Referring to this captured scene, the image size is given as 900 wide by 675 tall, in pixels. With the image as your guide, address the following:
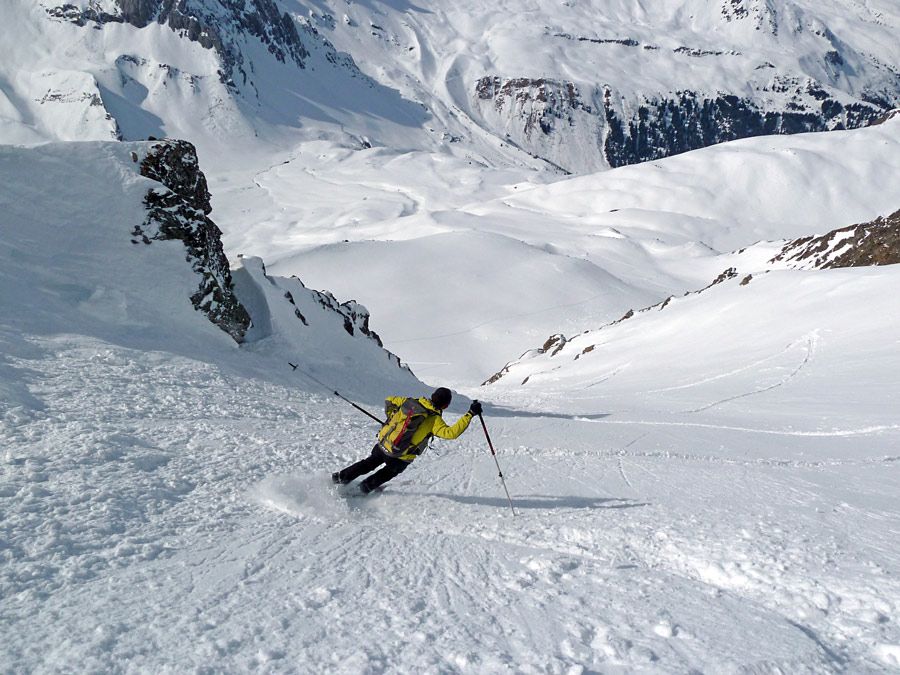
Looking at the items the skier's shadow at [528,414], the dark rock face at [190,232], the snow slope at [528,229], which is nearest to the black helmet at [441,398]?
the dark rock face at [190,232]

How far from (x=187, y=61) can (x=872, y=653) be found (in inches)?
7727

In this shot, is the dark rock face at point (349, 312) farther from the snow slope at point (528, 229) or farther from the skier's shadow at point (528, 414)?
the snow slope at point (528, 229)

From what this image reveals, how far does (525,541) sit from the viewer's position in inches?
205

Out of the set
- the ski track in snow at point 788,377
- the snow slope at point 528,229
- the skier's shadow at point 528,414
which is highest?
the skier's shadow at point 528,414

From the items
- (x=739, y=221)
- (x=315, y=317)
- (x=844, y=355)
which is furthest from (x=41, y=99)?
(x=844, y=355)

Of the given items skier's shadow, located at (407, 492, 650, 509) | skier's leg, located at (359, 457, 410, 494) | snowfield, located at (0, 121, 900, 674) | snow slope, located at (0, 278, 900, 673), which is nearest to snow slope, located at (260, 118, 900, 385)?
snowfield, located at (0, 121, 900, 674)

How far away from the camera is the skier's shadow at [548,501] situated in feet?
20.3

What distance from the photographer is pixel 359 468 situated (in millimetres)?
6266

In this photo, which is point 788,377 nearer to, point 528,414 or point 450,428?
point 528,414

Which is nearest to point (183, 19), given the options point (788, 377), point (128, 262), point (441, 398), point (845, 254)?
point (845, 254)

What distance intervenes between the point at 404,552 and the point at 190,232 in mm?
9708

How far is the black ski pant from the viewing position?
20.4ft

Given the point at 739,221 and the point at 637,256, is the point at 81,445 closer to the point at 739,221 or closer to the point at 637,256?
the point at 637,256

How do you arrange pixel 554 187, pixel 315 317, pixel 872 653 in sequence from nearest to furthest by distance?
pixel 872 653 → pixel 315 317 → pixel 554 187
